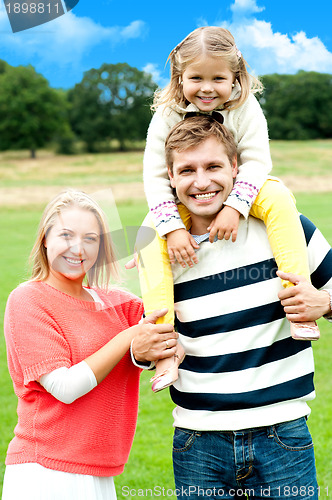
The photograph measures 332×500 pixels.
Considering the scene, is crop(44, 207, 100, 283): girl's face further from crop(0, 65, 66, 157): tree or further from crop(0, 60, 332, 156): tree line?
crop(0, 65, 66, 157): tree

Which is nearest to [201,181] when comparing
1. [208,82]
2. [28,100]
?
A: [208,82]

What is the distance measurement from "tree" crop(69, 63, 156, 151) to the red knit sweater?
1.06 metres

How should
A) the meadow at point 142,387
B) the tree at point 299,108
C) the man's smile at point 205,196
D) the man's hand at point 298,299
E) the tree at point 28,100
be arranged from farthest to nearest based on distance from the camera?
the tree at point 299,108
the tree at point 28,100
the meadow at point 142,387
the man's smile at point 205,196
the man's hand at point 298,299

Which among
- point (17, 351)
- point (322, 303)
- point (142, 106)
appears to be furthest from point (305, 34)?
point (17, 351)

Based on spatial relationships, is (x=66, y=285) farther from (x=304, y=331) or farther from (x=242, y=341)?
(x=304, y=331)

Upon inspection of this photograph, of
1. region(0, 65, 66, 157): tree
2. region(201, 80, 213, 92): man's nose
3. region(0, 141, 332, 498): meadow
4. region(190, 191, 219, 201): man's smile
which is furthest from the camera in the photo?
region(0, 65, 66, 157): tree

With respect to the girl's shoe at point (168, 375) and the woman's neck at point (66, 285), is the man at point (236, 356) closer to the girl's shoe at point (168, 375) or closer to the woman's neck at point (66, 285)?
the girl's shoe at point (168, 375)

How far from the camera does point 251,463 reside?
200 cm

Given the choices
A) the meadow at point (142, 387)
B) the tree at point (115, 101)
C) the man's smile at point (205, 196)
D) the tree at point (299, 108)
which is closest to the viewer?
the man's smile at point (205, 196)

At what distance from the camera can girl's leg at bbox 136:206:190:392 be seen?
2.03 meters

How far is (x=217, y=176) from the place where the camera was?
2010 mm

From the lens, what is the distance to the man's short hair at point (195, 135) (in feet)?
6.62

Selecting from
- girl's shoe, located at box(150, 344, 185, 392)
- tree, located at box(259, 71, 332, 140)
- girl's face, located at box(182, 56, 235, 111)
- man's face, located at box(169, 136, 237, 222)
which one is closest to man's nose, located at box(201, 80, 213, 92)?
girl's face, located at box(182, 56, 235, 111)

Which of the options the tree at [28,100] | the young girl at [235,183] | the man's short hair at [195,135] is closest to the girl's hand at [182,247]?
the young girl at [235,183]
